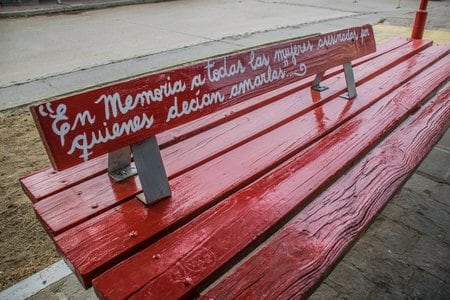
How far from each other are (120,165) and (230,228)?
0.61m

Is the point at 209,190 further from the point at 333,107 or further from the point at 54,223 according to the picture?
the point at 333,107

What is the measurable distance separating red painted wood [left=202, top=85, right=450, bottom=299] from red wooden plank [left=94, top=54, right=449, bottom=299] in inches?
2.1

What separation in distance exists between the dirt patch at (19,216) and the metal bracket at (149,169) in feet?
2.95

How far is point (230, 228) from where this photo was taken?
1383mm

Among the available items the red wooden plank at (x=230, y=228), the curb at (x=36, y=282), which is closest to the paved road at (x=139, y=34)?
the curb at (x=36, y=282)

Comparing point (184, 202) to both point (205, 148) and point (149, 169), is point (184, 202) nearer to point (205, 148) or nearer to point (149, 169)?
point (149, 169)

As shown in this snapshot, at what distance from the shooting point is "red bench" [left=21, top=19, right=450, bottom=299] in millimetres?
1217

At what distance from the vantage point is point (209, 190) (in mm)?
1569

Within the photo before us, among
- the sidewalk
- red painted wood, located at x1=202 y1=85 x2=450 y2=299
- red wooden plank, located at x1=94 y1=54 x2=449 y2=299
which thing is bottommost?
the sidewalk

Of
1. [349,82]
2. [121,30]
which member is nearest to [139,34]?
[121,30]

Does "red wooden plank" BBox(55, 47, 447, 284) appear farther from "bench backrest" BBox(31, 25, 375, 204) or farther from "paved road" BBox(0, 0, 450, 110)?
"paved road" BBox(0, 0, 450, 110)

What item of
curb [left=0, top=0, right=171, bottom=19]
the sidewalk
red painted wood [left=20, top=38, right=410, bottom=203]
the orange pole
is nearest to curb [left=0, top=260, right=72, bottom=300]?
the sidewalk

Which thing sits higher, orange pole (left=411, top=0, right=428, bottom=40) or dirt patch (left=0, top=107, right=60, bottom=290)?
orange pole (left=411, top=0, right=428, bottom=40)

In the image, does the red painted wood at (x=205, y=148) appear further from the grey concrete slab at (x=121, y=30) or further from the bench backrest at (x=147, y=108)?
the grey concrete slab at (x=121, y=30)
